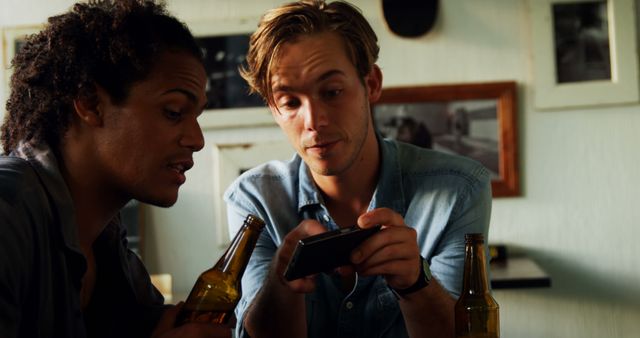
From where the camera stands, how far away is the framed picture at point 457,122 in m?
2.84

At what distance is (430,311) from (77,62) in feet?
2.23

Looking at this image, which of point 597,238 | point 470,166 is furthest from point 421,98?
point 470,166

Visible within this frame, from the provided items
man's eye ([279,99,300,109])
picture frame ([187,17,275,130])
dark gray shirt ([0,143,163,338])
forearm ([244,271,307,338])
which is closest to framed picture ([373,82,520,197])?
picture frame ([187,17,275,130])

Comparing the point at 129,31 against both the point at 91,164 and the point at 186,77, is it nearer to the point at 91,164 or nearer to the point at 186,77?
the point at 186,77

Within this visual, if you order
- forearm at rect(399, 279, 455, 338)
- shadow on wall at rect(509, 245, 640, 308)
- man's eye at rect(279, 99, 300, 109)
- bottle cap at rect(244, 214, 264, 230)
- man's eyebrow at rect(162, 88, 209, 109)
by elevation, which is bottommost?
shadow on wall at rect(509, 245, 640, 308)

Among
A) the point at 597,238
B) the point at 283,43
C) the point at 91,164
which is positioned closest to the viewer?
the point at 91,164

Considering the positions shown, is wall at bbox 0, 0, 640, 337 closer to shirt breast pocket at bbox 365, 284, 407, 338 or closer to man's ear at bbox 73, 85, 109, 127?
shirt breast pocket at bbox 365, 284, 407, 338

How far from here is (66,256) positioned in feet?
3.40

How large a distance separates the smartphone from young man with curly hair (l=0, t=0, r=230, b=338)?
19 cm

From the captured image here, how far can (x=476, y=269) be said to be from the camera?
0.99 m

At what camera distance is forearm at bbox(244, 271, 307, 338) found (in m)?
1.26

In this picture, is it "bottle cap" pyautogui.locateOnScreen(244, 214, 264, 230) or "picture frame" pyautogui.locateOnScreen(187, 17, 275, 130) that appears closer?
"bottle cap" pyautogui.locateOnScreen(244, 214, 264, 230)

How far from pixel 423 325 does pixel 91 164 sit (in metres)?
0.58

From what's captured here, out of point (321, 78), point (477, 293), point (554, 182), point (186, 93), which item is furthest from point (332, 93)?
point (554, 182)
